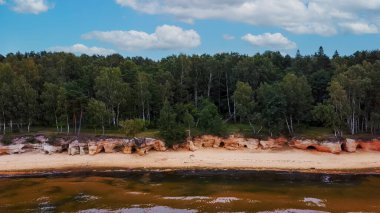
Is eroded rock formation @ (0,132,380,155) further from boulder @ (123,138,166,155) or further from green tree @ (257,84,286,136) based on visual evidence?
green tree @ (257,84,286,136)

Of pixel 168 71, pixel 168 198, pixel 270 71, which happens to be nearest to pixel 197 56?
pixel 168 71

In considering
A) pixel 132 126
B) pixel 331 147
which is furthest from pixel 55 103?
pixel 331 147

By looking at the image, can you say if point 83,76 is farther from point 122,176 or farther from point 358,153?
Result: point 358,153

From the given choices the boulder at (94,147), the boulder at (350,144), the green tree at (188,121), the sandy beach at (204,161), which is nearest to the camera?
the sandy beach at (204,161)

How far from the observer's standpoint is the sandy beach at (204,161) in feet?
198

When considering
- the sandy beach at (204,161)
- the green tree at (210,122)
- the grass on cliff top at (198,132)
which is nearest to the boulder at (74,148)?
the sandy beach at (204,161)

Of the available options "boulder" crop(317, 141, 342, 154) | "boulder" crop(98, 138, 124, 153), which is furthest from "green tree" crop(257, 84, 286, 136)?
"boulder" crop(98, 138, 124, 153)

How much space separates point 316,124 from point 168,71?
29.6 m

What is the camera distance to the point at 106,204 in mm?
43969

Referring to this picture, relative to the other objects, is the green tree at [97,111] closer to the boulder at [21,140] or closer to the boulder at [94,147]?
the boulder at [94,147]

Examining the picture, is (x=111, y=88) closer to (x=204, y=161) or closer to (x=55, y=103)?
(x=55, y=103)

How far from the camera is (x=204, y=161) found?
6247cm

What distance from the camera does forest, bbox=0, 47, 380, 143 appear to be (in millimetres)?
70375

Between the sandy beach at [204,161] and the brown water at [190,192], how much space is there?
9.59 feet
